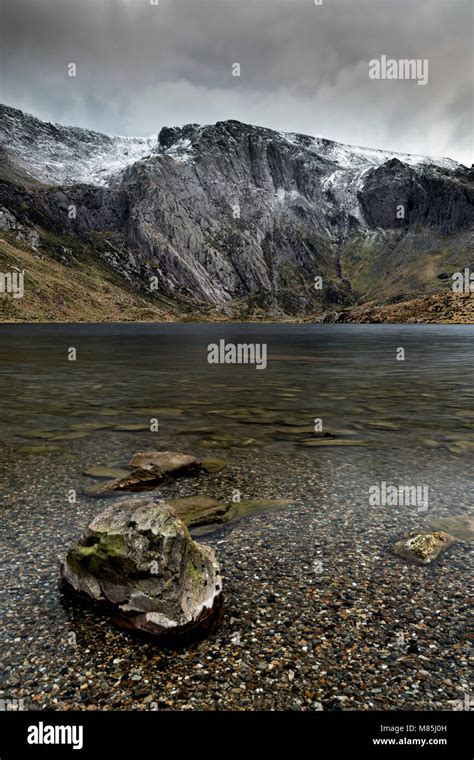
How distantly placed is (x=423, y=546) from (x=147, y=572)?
287 inches

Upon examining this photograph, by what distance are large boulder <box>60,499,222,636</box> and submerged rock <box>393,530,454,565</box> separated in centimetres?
521

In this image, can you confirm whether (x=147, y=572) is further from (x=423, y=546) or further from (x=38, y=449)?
(x=38, y=449)

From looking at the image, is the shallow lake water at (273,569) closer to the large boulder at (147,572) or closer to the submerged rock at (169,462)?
the large boulder at (147,572)

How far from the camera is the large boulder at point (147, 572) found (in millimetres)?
8984

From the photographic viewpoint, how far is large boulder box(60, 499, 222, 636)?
8.98 meters

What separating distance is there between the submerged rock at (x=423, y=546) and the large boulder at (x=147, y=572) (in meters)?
5.21

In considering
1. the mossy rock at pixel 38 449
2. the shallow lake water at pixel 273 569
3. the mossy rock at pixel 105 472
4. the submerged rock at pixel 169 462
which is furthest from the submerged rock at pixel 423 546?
the mossy rock at pixel 38 449

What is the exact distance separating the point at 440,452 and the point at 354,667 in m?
16.1

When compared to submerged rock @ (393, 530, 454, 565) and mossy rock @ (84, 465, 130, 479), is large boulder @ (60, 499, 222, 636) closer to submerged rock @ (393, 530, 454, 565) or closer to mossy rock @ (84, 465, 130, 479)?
submerged rock @ (393, 530, 454, 565)

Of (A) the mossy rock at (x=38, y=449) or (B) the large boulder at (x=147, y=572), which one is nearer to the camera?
(B) the large boulder at (x=147, y=572)

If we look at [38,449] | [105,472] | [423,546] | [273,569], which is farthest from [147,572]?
[38,449]

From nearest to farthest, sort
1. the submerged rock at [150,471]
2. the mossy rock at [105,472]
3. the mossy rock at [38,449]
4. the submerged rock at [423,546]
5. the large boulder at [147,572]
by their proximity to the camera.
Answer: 1. the large boulder at [147,572]
2. the submerged rock at [423,546]
3. the submerged rock at [150,471]
4. the mossy rock at [105,472]
5. the mossy rock at [38,449]

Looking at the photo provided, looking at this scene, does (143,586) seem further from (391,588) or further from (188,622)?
(391,588)

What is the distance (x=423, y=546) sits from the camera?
12141 mm
